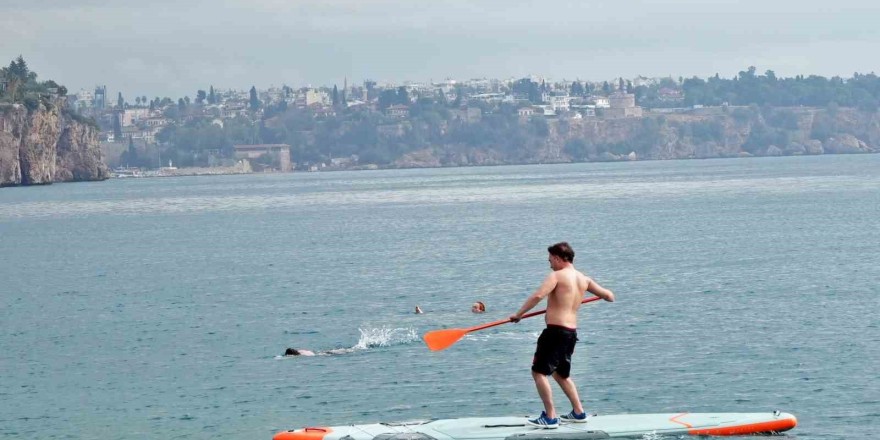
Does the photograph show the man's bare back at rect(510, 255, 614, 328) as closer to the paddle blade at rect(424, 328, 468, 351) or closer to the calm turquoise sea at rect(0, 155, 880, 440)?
the paddle blade at rect(424, 328, 468, 351)

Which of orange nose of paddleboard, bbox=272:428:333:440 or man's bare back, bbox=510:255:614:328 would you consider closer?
man's bare back, bbox=510:255:614:328

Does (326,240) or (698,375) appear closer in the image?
(698,375)

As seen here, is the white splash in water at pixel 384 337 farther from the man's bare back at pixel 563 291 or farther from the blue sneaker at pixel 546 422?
the man's bare back at pixel 563 291

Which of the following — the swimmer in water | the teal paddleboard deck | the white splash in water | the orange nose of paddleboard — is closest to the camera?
the teal paddleboard deck

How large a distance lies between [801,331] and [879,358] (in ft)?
16.8

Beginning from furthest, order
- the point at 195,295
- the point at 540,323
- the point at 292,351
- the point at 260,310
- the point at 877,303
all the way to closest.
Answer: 1. the point at 195,295
2. the point at 260,310
3. the point at 877,303
4. the point at 540,323
5. the point at 292,351

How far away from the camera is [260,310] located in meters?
49.2

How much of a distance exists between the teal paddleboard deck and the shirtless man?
0.39 metres

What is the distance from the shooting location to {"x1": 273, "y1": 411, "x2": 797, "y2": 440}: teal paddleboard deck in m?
23.4

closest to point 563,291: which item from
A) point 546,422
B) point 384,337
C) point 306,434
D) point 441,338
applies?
point 546,422

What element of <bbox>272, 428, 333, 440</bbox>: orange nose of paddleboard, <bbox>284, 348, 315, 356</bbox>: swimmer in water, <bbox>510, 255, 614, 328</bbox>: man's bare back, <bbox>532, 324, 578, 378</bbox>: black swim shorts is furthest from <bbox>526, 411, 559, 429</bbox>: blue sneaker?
<bbox>284, 348, 315, 356</bbox>: swimmer in water

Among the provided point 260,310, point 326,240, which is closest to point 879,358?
point 260,310

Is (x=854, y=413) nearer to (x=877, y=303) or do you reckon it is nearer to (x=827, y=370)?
(x=827, y=370)

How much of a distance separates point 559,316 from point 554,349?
0.55m
